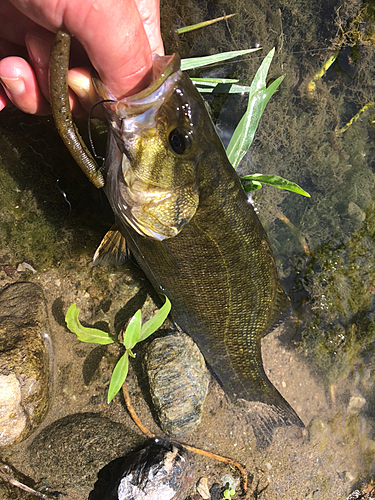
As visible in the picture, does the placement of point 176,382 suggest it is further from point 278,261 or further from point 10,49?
point 10,49

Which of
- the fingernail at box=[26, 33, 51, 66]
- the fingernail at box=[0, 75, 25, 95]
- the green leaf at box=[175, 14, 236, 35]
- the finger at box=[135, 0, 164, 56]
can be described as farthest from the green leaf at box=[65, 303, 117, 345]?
the green leaf at box=[175, 14, 236, 35]

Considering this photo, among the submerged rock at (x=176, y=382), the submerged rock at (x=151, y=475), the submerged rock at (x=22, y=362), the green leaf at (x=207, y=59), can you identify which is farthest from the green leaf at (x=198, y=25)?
the submerged rock at (x=151, y=475)

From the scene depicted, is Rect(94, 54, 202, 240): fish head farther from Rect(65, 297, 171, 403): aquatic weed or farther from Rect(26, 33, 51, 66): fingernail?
Rect(65, 297, 171, 403): aquatic weed

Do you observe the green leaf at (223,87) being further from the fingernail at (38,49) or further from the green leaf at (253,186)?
the fingernail at (38,49)

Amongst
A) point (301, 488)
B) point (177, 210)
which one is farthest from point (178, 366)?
point (301, 488)

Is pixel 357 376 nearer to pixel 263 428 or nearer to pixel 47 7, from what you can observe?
pixel 263 428

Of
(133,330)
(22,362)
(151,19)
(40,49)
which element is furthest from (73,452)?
(151,19)
